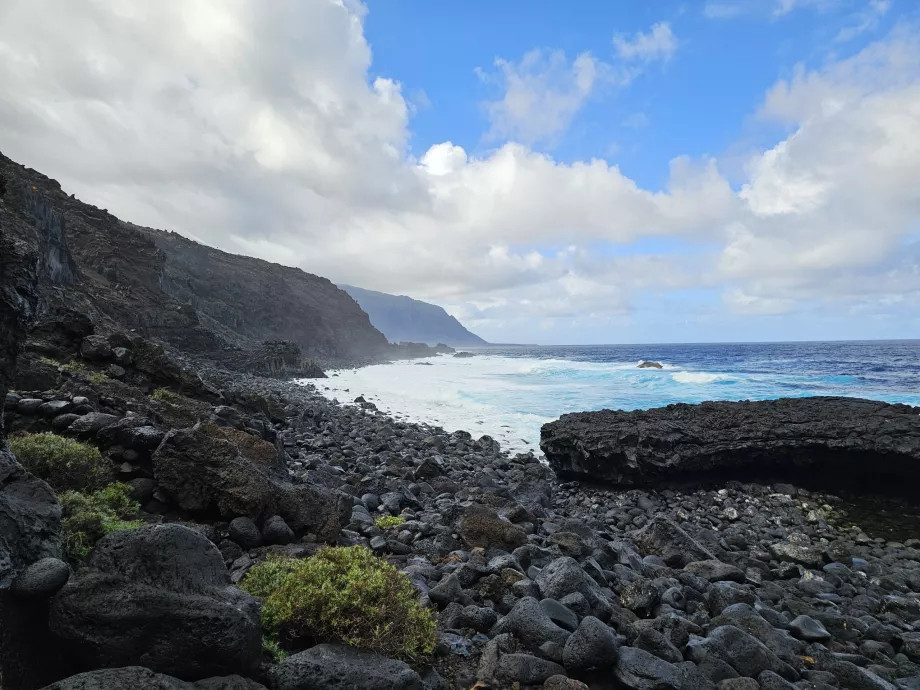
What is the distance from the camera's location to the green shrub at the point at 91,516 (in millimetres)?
4016

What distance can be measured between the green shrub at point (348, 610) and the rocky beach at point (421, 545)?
2 cm

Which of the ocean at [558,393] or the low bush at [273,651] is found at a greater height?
the low bush at [273,651]

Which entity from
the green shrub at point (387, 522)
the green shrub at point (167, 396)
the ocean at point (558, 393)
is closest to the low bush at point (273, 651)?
the green shrub at point (387, 522)

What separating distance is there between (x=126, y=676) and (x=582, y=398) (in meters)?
32.3

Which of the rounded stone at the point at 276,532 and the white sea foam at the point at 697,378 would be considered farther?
the white sea foam at the point at 697,378

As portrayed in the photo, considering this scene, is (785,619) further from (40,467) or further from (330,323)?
(330,323)

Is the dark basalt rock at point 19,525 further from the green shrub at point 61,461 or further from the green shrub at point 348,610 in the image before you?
the green shrub at point 61,461

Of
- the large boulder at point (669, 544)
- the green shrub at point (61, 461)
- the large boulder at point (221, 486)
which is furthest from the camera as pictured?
the large boulder at point (669, 544)

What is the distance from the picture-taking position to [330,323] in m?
105

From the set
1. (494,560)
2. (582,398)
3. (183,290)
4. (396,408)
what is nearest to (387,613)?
(494,560)

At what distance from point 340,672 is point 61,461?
14.8 ft

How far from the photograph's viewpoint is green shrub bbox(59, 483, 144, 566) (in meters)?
4.02

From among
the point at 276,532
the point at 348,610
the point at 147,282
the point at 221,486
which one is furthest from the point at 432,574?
the point at 147,282

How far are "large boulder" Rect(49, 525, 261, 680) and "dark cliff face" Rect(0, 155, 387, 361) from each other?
2848mm
